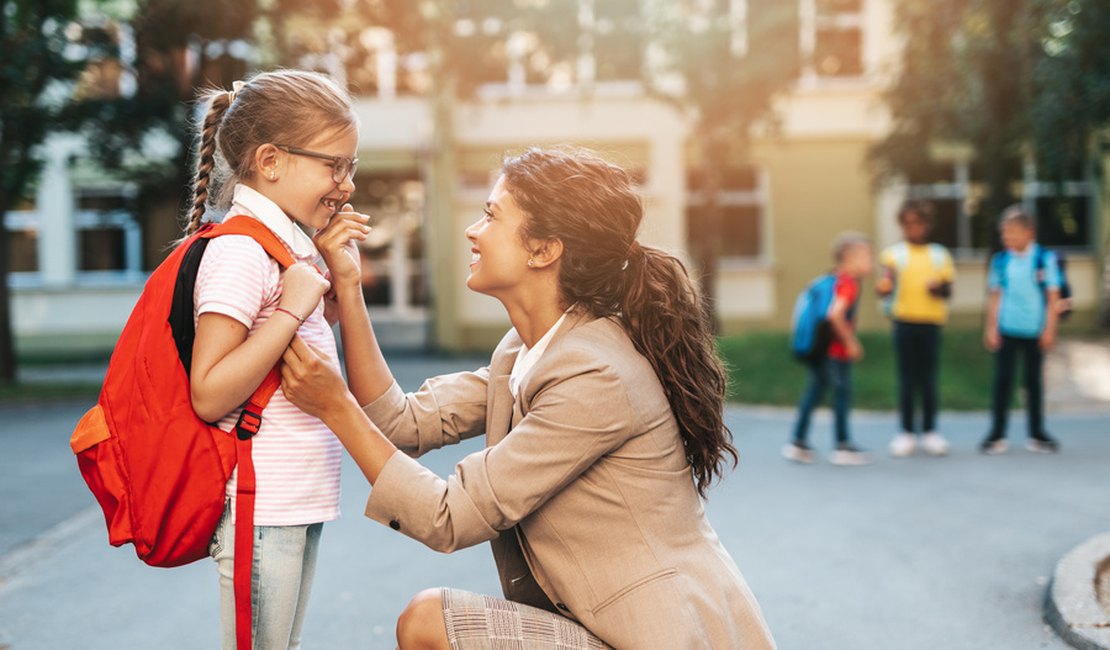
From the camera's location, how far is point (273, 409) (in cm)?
236

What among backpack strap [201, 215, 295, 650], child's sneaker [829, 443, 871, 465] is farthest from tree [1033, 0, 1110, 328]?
backpack strap [201, 215, 295, 650]

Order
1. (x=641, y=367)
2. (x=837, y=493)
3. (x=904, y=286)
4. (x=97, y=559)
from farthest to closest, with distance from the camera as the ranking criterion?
(x=904, y=286) < (x=837, y=493) < (x=97, y=559) < (x=641, y=367)

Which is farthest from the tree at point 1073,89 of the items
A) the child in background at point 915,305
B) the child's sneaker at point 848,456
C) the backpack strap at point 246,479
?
the backpack strap at point 246,479

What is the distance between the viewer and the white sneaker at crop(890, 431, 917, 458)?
8.90m

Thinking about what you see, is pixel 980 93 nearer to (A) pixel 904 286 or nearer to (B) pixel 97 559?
(A) pixel 904 286

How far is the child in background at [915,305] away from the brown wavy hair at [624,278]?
260 inches

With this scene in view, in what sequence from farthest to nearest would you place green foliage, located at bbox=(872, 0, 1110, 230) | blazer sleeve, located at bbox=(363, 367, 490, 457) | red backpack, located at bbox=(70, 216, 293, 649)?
1. green foliage, located at bbox=(872, 0, 1110, 230)
2. blazer sleeve, located at bbox=(363, 367, 490, 457)
3. red backpack, located at bbox=(70, 216, 293, 649)

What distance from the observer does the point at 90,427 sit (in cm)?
226

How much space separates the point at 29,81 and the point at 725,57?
9719 millimetres

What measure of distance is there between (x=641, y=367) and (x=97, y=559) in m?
4.53

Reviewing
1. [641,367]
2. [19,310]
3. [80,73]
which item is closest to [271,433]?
[641,367]

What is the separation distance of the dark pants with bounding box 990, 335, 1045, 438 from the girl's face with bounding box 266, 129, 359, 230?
7.56m

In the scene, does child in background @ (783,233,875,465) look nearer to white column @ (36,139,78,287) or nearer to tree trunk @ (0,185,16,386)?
tree trunk @ (0,185,16,386)

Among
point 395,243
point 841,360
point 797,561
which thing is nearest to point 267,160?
point 797,561
